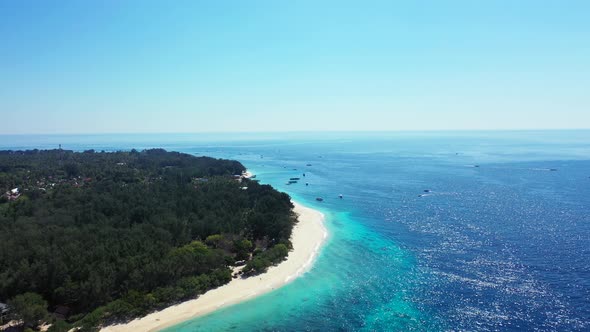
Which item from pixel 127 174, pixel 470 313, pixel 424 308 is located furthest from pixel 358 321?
pixel 127 174

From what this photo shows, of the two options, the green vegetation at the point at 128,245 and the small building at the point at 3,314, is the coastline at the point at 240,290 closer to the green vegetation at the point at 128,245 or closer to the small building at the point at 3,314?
the green vegetation at the point at 128,245

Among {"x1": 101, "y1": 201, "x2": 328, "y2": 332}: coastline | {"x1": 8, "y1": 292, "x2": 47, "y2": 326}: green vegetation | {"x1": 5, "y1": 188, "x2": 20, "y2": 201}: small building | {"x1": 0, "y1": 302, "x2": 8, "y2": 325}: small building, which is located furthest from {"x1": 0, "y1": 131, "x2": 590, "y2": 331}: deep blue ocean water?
{"x1": 5, "y1": 188, "x2": 20, "y2": 201}: small building

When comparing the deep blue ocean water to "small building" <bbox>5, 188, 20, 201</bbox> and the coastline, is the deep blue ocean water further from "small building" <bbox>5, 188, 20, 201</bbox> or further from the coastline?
"small building" <bbox>5, 188, 20, 201</bbox>

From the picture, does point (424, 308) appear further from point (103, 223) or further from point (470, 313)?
point (103, 223)

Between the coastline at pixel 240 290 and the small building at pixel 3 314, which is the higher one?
the small building at pixel 3 314

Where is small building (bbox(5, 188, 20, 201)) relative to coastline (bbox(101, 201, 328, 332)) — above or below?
above

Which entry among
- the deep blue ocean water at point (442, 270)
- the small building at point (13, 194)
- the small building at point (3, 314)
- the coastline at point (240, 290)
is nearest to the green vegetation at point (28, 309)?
the small building at point (3, 314)

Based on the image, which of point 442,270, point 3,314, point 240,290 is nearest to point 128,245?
point 3,314
